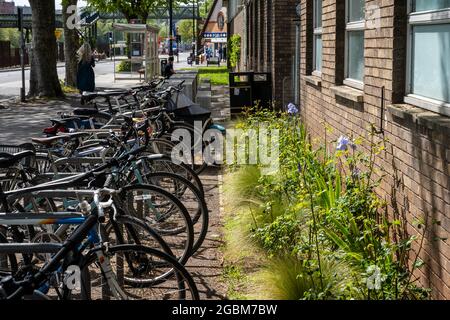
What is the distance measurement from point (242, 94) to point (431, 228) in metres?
12.0

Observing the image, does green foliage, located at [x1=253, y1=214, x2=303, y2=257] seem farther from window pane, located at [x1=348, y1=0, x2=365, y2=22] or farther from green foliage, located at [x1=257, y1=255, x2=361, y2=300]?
window pane, located at [x1=348, y1=0, x2=365, y2=22]

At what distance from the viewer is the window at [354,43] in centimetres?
725

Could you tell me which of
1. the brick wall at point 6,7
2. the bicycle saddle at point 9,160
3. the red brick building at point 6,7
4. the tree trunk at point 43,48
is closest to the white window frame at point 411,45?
the bicycle saddle at point 9,160

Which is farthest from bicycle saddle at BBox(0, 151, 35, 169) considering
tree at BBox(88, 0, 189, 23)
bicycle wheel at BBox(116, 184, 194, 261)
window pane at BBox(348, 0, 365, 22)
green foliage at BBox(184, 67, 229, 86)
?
tree at BBox(88, 0, 189, 23)

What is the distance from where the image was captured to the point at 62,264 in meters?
3.44

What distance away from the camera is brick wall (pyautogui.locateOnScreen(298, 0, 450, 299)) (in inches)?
172

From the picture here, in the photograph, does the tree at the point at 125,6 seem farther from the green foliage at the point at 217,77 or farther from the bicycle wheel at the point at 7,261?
the bicycle wheel at the point at 7,261

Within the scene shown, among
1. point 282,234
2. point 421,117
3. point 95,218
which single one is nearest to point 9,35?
point 282,234

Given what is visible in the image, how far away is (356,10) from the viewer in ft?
24.8

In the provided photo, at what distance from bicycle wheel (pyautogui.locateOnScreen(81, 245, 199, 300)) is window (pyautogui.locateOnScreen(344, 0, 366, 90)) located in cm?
335
